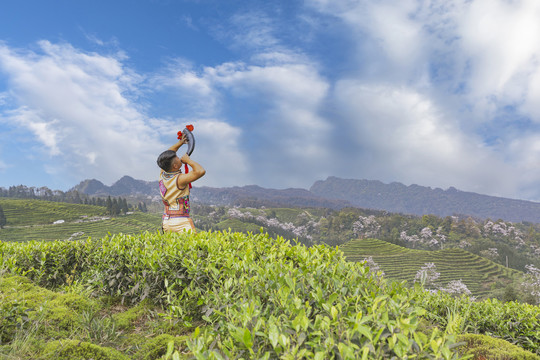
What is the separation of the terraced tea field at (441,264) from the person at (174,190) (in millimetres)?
68387

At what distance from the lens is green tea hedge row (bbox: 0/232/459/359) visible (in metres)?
1.64

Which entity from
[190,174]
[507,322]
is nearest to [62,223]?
[190,174]

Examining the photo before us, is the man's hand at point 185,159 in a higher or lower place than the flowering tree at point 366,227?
higher

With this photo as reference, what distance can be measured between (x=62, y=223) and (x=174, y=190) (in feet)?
347

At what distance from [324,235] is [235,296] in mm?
140960

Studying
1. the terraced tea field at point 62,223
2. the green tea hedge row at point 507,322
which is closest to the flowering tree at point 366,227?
the terraced tea field at point 62,223

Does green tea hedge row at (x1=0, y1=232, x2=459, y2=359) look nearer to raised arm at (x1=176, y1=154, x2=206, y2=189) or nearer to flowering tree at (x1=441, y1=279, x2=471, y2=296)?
raised arm at (x1=176, y1=154, x2=206, y2=189)

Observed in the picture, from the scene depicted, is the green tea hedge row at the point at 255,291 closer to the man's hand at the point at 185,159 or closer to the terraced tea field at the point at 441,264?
the man's hand at the point at 185,159

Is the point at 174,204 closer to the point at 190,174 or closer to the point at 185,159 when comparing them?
the point at 190,174

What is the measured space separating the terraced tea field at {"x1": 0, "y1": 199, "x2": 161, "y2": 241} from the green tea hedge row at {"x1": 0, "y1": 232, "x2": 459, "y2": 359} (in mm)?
79492

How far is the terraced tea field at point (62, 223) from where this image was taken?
80.1 m

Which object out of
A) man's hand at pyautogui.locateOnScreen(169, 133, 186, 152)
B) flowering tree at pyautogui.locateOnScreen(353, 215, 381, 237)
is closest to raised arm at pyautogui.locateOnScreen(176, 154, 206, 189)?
man's hand at pyautogui.locateOnScreen(169, 133, 186, 152)

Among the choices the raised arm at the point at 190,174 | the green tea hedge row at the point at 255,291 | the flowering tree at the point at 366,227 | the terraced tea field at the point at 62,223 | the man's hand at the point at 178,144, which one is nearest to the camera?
the green tea hedge row at the point at 255,291

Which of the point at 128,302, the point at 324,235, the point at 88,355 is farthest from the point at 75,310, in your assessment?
the point at 324,235
